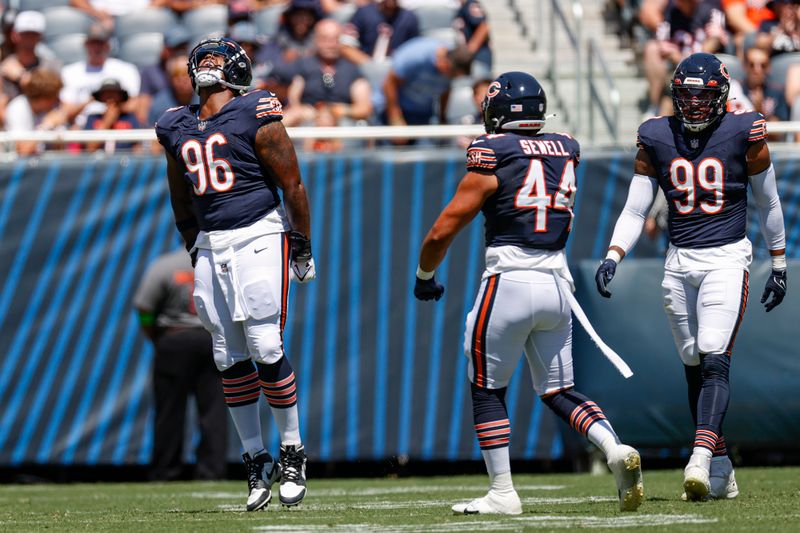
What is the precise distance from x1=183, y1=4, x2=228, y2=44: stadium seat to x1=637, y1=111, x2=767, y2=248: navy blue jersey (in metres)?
7.82

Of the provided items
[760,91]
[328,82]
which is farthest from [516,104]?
[328,82]

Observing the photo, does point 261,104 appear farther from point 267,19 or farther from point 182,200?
point 267,19

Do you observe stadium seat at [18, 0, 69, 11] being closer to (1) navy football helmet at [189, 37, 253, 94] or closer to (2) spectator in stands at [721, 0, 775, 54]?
(2) spectator in stands at [721, 0, 775, 54]

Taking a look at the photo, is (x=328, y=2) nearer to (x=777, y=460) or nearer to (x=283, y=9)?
(x=283, y=9)

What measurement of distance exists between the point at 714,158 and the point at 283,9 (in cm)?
789

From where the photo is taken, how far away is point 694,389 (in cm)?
636

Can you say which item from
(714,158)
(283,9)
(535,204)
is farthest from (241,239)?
(283,9)

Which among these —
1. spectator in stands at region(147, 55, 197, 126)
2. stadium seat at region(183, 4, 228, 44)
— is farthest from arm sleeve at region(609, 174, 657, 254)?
stadium seat at region(183, 4, 228, 44)

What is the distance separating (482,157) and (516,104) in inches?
12.0

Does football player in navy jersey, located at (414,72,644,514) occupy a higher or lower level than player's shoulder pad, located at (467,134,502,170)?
lower

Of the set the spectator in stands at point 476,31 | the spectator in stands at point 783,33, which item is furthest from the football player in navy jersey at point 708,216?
the spectator in stands at point 476,31

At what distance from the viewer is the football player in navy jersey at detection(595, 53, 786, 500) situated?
237 inches

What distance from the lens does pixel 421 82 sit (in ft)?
37.0

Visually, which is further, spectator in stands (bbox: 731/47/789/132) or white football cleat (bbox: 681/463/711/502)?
spectator in stands (bbox: 731/47/789/132)
